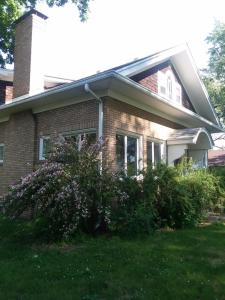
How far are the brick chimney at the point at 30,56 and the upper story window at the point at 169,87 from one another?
467cm

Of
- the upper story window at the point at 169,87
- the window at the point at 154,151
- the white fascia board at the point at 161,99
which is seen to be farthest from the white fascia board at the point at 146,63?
the window at the point at 154,151

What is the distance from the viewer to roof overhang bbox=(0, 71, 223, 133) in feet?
31.0

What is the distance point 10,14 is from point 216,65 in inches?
823

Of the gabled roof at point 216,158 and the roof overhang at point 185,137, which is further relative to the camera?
the gabled roof at point 216,158

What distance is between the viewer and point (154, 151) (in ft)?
41.9

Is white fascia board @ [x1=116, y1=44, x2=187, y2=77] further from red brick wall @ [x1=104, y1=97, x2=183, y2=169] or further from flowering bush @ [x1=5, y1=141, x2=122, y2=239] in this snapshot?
flowering bush @ [x1=5, y1=141, x2=122, y2=239]

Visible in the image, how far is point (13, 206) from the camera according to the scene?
7590mm

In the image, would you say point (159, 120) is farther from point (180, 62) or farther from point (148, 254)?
point (148, 254)

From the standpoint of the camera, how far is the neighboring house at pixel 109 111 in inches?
398

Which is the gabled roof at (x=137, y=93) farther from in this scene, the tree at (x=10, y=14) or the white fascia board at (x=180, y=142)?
the tree at (x=10, y=14)

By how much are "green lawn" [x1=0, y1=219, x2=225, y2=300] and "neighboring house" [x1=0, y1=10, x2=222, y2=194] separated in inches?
103

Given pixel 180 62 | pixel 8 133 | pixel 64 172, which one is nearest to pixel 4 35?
pixel 8 133

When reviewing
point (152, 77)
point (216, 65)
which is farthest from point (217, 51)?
point (152, 77)

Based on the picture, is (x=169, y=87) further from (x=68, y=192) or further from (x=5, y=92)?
(x=68, y=192)
